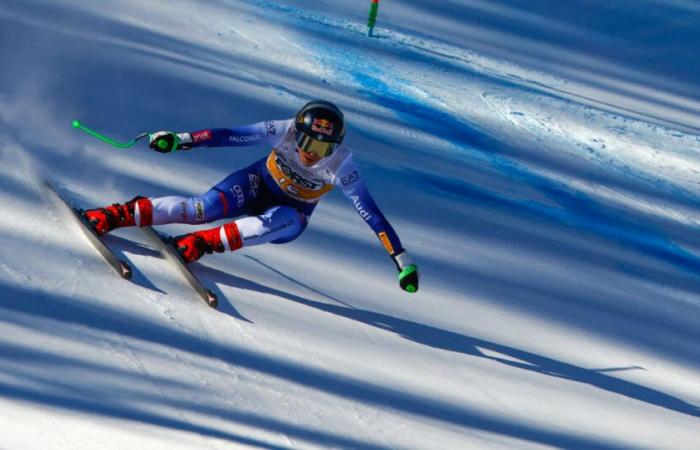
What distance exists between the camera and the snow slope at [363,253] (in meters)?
4.77

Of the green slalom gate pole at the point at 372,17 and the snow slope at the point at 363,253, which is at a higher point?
the green slalom gate pole at the point at 372,17

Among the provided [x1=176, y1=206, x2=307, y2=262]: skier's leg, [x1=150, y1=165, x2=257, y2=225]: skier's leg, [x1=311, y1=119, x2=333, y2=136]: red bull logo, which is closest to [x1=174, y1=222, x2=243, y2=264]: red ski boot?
[x1=176, y1=206, x2=307, y2=262]: skier's leg

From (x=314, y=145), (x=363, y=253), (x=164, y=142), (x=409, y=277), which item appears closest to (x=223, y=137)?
(x=164, y=142)

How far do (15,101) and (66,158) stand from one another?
0.91 m

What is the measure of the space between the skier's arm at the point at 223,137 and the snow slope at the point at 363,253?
1.80ft

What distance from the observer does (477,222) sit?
27.8 feet

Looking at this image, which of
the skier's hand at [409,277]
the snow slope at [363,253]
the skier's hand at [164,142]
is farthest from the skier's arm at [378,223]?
the skier's hand at [164,142]

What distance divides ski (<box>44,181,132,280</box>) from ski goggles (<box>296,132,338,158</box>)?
3.80 ft

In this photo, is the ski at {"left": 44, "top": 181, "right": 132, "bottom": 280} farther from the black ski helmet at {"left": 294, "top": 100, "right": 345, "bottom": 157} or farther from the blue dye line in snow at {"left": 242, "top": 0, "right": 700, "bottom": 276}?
the blue dye line in snow at {"left": 242, "top": 0, "right": 700, "bottom": 276}

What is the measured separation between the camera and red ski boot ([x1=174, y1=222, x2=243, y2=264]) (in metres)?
5.87

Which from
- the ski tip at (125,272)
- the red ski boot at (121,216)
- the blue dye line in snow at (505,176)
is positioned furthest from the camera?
the blue dye line in snow at (505,176)

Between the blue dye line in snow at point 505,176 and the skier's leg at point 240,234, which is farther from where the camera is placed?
the blue dye line in snow at point 505,176

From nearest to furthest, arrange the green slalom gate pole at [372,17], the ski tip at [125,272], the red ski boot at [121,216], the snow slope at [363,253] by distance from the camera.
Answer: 1. the snow slope at [363,253]
2. the ski tip at [125,272]
3. the red ski boot at [121,216]
4. the green slalom gate pole at [372,17]

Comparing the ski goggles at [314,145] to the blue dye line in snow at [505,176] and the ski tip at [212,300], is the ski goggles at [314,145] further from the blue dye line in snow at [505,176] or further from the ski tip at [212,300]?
the blue dye line in snow at [505,176]
